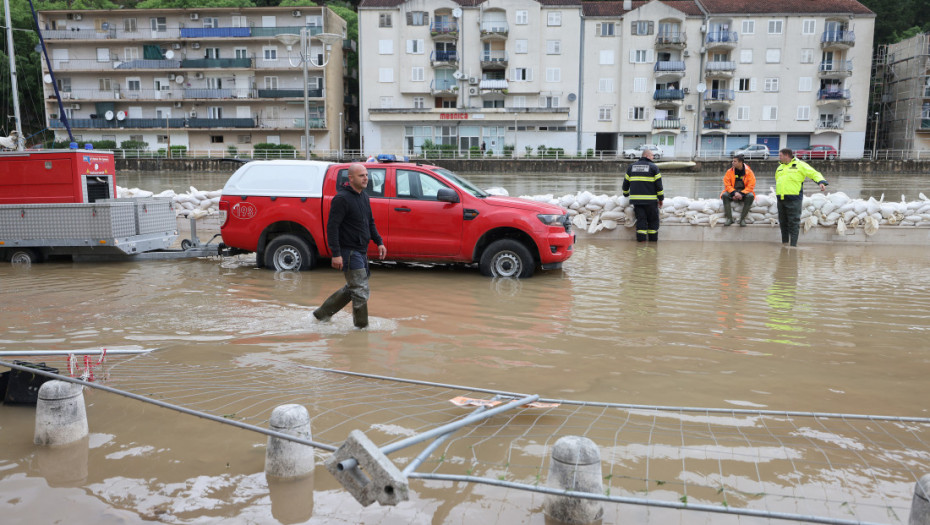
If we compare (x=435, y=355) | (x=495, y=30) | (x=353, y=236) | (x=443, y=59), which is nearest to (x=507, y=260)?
(x=353, y=236)

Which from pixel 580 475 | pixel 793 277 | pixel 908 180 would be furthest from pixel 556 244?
pixel 908 180

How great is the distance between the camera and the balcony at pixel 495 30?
5962 centimetres

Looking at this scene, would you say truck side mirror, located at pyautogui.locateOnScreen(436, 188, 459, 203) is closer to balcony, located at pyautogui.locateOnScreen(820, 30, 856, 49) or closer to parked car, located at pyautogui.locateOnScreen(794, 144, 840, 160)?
parked car, located at pyautogui.locateOnScreen(794, 144, 840, 160)

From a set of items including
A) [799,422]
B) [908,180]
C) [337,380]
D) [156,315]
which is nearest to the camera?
[799,422]

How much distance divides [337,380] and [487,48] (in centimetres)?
5901

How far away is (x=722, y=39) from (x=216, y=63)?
4430 centimetres

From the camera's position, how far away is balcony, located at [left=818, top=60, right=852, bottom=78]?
195 feet

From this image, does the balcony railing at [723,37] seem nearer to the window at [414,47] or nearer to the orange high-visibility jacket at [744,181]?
the window at [414,47]

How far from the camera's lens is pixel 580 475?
3.27 meters

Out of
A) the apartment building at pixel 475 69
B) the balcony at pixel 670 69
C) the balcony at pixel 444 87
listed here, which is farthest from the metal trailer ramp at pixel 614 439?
the balcony at pixel 670 69

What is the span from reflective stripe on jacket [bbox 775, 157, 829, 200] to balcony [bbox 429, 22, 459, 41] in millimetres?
50264

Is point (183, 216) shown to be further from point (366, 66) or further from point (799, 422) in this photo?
point (366, 66)

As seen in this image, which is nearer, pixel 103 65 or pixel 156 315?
pixel 156 315

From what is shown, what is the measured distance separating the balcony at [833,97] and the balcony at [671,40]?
485 inches
